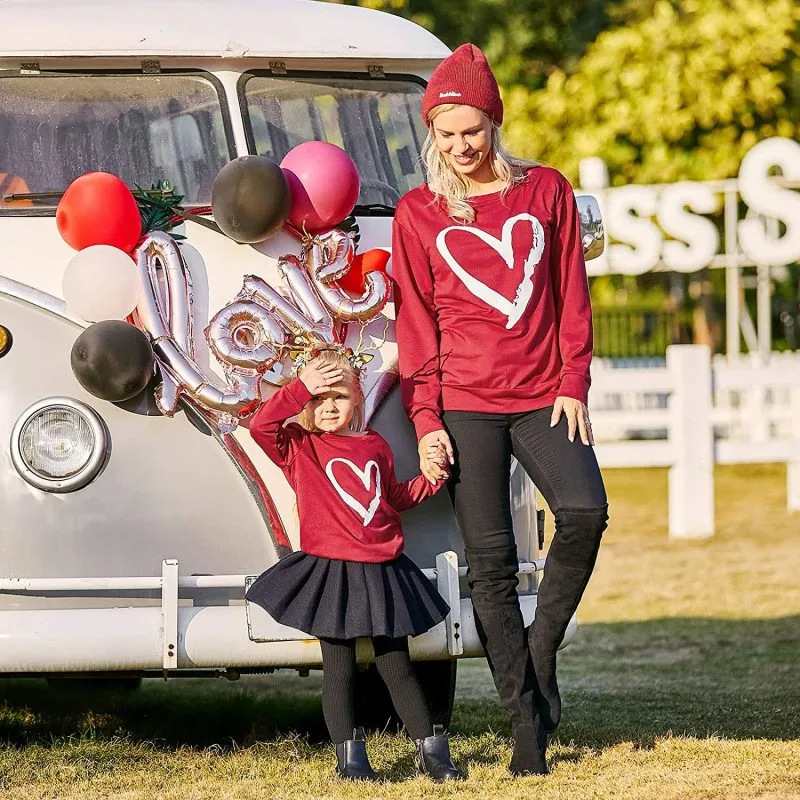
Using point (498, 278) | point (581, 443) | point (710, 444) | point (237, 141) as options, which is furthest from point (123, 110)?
point (710, 444)

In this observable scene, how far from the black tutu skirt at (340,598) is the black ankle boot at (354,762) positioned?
37 centimetres

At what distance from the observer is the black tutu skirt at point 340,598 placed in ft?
15.2

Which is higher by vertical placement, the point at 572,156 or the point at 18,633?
the point at 572,156

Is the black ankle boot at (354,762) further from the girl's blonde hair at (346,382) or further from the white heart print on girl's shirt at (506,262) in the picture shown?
the white heart print on girl's shirt at (506,262)

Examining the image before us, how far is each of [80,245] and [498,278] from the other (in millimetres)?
1297

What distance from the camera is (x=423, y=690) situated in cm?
562

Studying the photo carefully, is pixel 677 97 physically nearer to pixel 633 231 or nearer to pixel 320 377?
pixel 633 231

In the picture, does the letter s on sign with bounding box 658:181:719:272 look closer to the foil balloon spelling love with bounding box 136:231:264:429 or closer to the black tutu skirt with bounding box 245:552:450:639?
the foil balloon spelling love with bounding box 136:231:264:429

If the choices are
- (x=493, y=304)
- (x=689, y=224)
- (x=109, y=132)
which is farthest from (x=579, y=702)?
(x=689, y=224)

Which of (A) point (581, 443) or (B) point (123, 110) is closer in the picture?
(A) point (581, 443)

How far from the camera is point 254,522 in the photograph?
4.84m

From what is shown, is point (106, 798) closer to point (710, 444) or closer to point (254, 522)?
point (254, 522)

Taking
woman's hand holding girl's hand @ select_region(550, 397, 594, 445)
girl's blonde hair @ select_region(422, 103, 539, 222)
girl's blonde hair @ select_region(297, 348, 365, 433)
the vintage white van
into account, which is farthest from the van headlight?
woman's hand holding girl's hand @ select_region(550, 397, 594, 445)

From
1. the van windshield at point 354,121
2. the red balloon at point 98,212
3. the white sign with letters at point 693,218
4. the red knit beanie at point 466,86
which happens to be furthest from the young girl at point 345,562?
the white sign with letters at point 693,218
